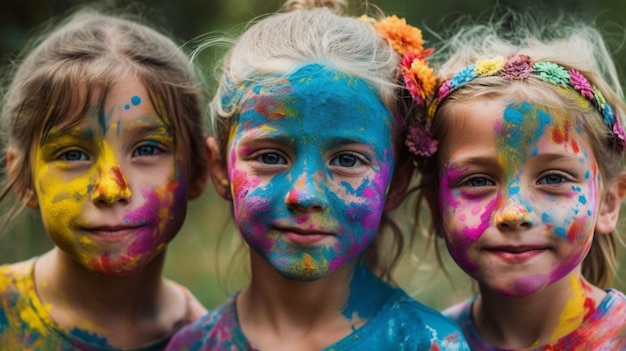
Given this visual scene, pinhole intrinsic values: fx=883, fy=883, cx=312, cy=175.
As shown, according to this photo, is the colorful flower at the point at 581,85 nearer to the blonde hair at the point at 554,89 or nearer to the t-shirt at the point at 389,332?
the blonde hair at the point at 554,89

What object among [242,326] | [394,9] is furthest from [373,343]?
[394,9]

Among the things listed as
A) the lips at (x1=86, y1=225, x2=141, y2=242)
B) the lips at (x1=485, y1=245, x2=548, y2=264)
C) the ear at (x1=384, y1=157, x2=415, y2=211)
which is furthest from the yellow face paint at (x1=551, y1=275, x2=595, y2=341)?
the lips at (x1=86, y1=225, x2=141, y2=242)

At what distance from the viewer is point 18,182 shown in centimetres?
345

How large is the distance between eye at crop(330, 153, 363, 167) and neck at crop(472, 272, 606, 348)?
768 mm

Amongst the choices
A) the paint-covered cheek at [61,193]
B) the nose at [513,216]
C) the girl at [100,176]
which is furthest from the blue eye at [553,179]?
the paint-covered cheek at [61,193]

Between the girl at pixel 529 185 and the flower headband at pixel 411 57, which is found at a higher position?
the flower headband at pixel 411 57

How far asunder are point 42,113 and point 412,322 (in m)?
1.53

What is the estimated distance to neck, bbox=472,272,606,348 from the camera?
3080 millimetres

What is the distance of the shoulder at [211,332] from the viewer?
10.2 feet

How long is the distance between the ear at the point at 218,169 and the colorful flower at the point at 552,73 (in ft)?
3.78

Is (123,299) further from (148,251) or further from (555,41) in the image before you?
(555,41)

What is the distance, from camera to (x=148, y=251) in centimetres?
321

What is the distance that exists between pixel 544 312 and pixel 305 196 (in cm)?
101

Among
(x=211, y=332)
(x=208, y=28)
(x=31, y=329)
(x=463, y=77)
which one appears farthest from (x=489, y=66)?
(x=208, y=28)
